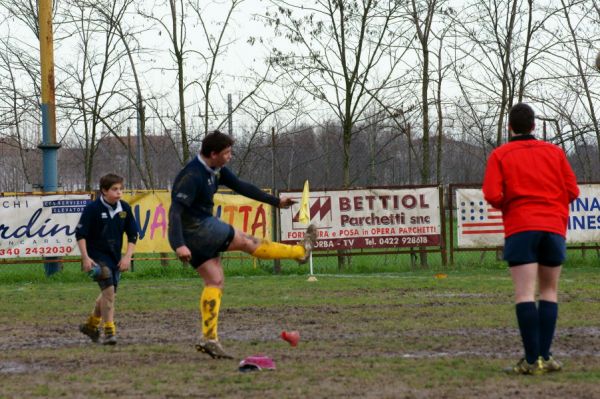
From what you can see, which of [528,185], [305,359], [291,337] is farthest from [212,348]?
[528,185]

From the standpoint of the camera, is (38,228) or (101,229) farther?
(38,228)

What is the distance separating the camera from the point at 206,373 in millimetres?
7297

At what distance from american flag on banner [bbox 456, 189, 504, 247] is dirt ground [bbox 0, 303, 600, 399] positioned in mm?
9048

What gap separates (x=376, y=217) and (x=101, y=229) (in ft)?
36.3

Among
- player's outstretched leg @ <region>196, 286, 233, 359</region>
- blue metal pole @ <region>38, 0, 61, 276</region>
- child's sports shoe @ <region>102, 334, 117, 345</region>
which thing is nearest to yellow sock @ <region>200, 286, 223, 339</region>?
player's outstretched leg @ <region>196, 286, 233, 359</region>

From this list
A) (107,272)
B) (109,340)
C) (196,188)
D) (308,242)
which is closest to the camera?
(196,188)

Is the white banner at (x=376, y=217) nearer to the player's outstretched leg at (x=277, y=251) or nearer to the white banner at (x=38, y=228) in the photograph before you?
the white banner at (x=38, y=228)

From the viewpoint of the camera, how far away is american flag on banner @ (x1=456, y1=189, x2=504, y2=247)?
20125mm

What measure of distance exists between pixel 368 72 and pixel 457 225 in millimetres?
5089

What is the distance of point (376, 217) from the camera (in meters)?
20.2

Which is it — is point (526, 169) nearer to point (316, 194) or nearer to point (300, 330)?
point (300, 330)

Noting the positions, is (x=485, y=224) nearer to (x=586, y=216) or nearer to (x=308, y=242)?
(x=586, y=216)

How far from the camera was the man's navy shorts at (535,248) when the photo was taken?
6.95 m

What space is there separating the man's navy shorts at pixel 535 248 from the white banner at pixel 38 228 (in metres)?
13.5
